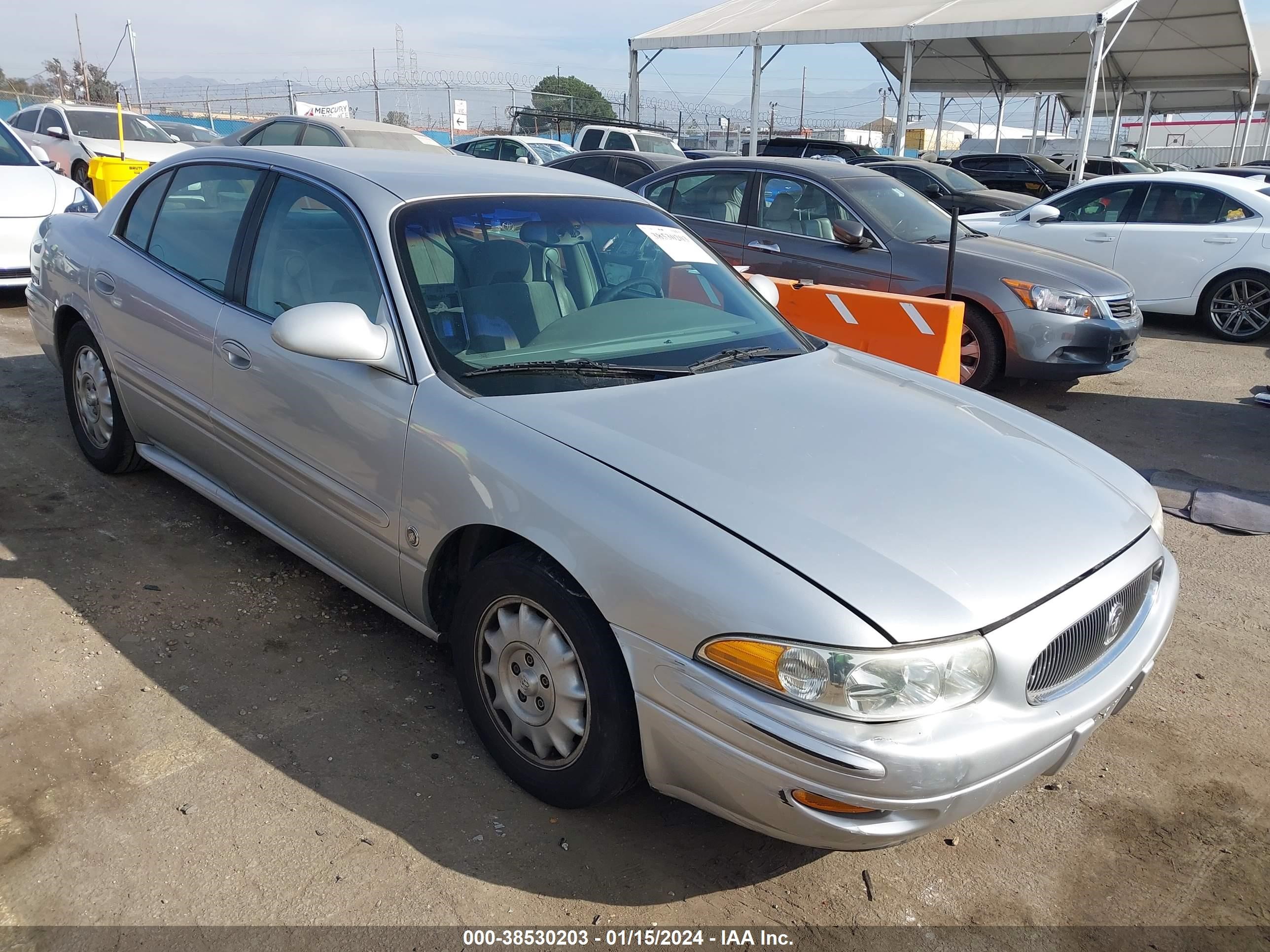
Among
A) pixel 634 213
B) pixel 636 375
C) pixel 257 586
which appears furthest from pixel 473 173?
pixel 257 586

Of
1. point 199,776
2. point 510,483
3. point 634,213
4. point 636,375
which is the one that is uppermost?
point 634,213

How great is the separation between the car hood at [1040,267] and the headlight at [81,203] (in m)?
6.99

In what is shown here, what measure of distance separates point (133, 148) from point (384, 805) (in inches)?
613

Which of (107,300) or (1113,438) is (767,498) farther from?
(1113,438)

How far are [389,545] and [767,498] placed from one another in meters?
1.23

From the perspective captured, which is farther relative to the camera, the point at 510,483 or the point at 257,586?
the point at 257,586

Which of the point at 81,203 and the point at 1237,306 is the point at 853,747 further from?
the point at 1237,306

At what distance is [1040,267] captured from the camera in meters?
7.09

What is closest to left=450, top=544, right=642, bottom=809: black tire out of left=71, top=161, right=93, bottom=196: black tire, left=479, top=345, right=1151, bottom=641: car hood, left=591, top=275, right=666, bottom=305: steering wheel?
left=479, top=345, right=1151, bottom=641: car hood

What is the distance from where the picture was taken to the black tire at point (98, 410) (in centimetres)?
440

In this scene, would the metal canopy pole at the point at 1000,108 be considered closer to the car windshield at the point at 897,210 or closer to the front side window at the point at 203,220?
the car windshield at the point at 897,210

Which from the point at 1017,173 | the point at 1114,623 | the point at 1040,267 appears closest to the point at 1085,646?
the point at 1114,623

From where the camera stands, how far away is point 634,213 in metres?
3.79

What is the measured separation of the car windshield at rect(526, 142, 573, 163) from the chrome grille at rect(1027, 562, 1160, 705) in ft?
52.8
